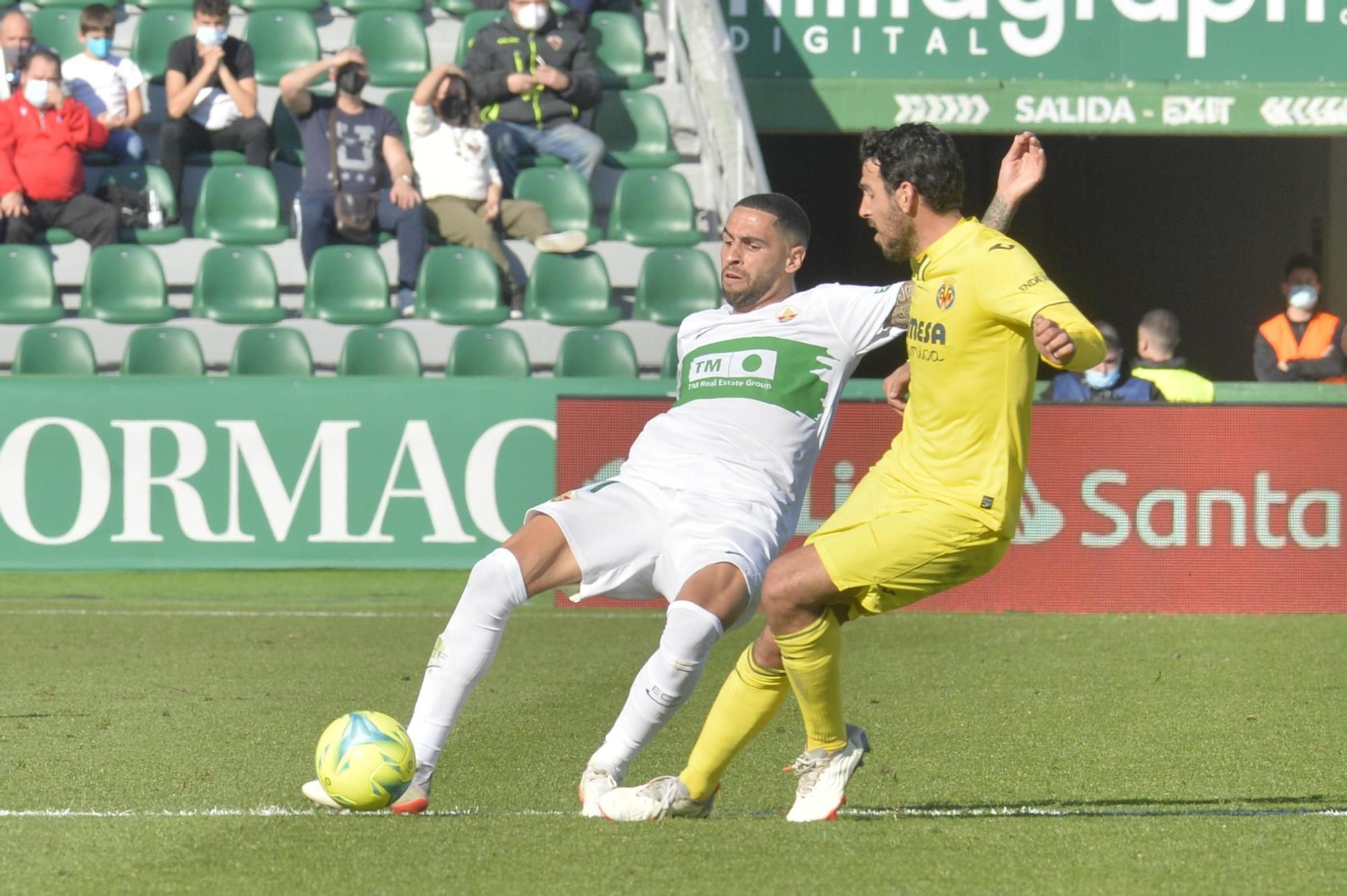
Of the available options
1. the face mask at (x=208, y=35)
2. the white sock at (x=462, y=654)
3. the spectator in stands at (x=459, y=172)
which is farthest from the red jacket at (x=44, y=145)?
the white sock at (x=462, y=654)

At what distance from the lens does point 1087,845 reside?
4.27 metres

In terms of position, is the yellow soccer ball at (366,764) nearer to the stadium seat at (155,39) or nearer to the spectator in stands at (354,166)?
the spectator in stands at (354,166)

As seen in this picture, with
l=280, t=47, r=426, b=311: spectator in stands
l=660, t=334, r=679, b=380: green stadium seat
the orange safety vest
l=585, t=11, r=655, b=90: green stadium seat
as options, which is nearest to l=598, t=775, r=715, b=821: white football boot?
l=660, t=334, r=679, b=380: green stadium seat

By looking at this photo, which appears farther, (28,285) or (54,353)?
(28,285)

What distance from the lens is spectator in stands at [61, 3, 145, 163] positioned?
534 inches

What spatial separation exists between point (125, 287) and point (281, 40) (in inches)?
117

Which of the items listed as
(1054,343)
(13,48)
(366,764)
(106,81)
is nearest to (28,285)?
(106,81)

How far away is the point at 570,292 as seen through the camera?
13.0 metres

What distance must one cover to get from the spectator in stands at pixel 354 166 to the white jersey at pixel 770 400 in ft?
26.2

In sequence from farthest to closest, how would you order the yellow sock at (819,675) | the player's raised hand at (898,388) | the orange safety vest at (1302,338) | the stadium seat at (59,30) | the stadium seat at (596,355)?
the stadium seat at (59,30) → the orange safety vest at (1302,338) → the stadium seat at (596,355) → the player's raised hand at (898,388) → the yellow sock at (819,675)

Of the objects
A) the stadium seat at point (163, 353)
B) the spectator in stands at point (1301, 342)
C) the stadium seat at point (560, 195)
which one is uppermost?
the stadium seat at point (560, 195)

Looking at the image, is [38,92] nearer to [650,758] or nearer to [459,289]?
[459,289]

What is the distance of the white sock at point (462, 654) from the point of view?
4.73 metres

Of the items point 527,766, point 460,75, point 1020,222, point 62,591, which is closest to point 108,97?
point 460,75
